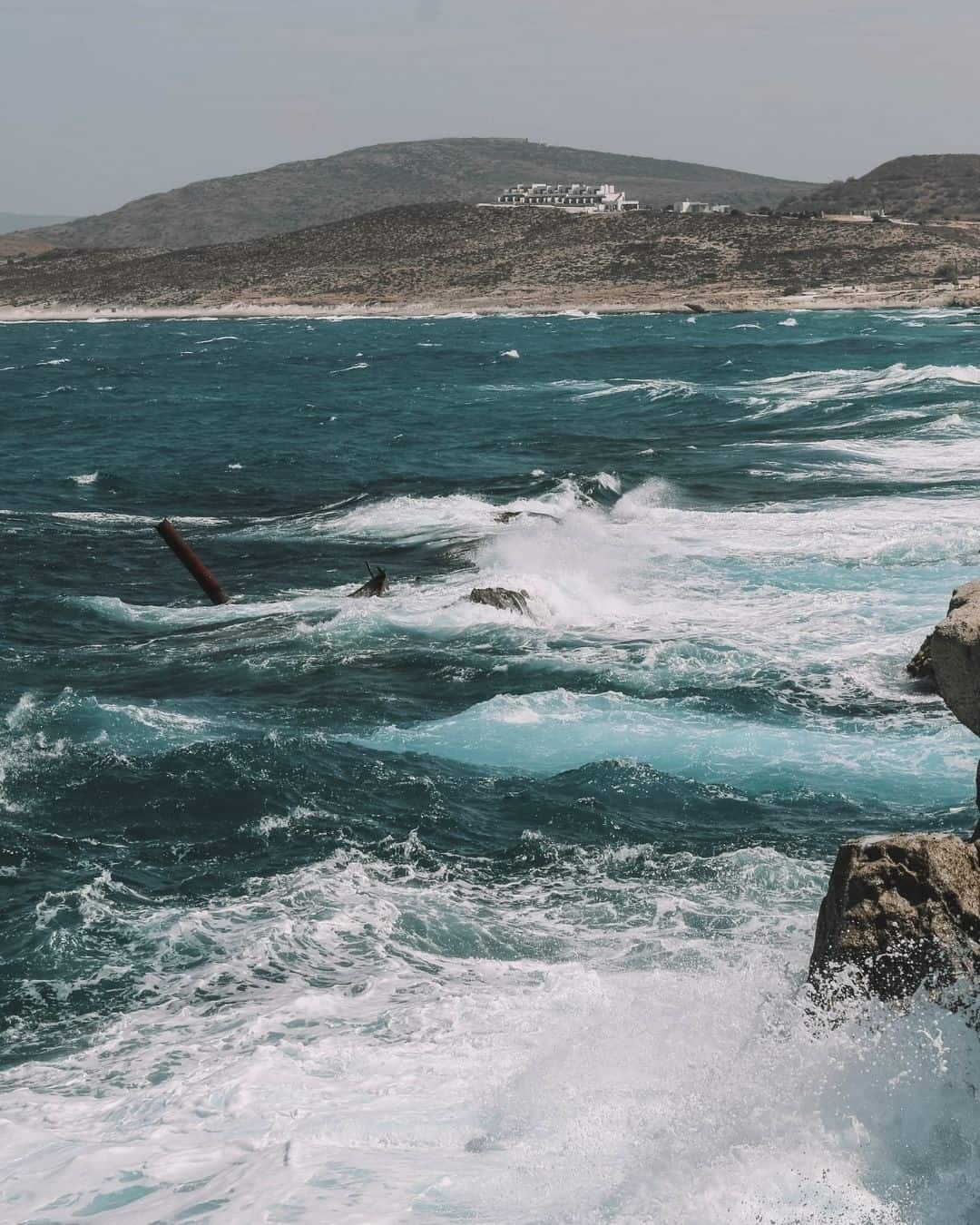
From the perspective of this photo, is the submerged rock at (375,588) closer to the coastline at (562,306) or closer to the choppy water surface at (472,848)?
the choppy water surface at (472,848)

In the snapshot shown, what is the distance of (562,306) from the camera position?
3898 inches

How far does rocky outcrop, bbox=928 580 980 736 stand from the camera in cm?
859

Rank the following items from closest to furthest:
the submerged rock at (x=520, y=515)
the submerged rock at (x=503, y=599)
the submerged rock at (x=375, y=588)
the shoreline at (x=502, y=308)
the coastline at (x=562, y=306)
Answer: the submerged rock at (x=503, y=599)
the submerged rock at (x=375, y=588)
the submerged rock at (x=520, y=515)
the shoreline at (x=502, y=308)
the coastline at (x=562, y=306)

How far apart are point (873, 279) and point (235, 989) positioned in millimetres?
97956

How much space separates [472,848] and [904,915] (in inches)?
195

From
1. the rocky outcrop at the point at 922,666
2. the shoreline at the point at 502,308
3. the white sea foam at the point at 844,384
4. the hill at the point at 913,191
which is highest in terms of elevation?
the hill at the point at 913,191

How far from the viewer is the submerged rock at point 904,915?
7.03 metres

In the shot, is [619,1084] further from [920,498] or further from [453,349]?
[453,349]

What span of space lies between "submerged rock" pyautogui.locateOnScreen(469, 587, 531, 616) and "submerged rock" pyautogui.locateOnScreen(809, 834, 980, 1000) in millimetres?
11410

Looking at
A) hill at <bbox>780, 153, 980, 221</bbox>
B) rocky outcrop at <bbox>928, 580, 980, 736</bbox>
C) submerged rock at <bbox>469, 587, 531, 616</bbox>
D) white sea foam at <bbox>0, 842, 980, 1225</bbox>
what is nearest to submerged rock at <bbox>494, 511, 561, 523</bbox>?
submerged rock at <bbox>469, 587, 531, 616</bbox>

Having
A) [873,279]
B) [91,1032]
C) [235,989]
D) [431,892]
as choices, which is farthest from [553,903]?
[873,279]

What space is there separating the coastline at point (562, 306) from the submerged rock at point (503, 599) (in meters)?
73.3

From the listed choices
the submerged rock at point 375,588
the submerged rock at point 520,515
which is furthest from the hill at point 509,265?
the submerged rock at point 375,588

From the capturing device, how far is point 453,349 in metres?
72.1
